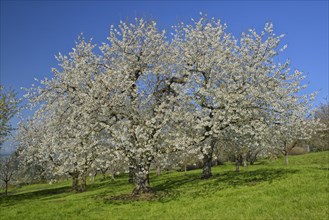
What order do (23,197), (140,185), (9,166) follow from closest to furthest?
(140,185)
(23,197)
(9,166)

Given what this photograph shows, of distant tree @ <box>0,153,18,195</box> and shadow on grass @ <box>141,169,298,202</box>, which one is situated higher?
distant tree @ <box>0,153,18,195</box>

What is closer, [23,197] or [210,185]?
[210,185]

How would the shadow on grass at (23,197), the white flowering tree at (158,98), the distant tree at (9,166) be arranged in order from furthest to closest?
the distant tree at (9,166), the shadow on grass at (23,197), the white flowering tree at (158,98)

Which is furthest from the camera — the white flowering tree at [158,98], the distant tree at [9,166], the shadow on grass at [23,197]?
the distant tree at [9,166]

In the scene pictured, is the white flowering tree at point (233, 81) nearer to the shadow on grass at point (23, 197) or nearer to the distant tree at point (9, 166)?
the shadow on grass at point (23, 197)

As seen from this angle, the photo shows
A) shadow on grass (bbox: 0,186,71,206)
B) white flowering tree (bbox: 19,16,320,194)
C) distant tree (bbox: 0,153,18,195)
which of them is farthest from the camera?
distant tree (bbox: 0,153,18,195)

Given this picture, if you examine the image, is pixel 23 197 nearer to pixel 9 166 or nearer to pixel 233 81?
pixel 9 166

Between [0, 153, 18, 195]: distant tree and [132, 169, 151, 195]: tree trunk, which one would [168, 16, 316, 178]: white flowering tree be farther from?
[0, 153, 18, 195]: distant tree

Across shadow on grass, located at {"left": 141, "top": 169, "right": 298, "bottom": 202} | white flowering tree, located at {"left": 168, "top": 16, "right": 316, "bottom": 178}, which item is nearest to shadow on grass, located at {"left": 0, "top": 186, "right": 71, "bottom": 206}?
shadow on grass, located at {"left": 141, "top": 169, "right": 298, "bottom": 202}

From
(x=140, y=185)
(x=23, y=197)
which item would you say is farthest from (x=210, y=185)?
(x=23, y=197)

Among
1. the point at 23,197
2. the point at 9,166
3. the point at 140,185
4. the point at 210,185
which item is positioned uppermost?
the point at 9,166

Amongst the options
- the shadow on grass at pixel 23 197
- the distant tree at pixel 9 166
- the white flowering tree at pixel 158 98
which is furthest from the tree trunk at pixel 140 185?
the distant tree at pixel 9 166

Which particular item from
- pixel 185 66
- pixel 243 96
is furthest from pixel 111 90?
pixel 243 96

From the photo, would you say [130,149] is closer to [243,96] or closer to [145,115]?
[145,115]
